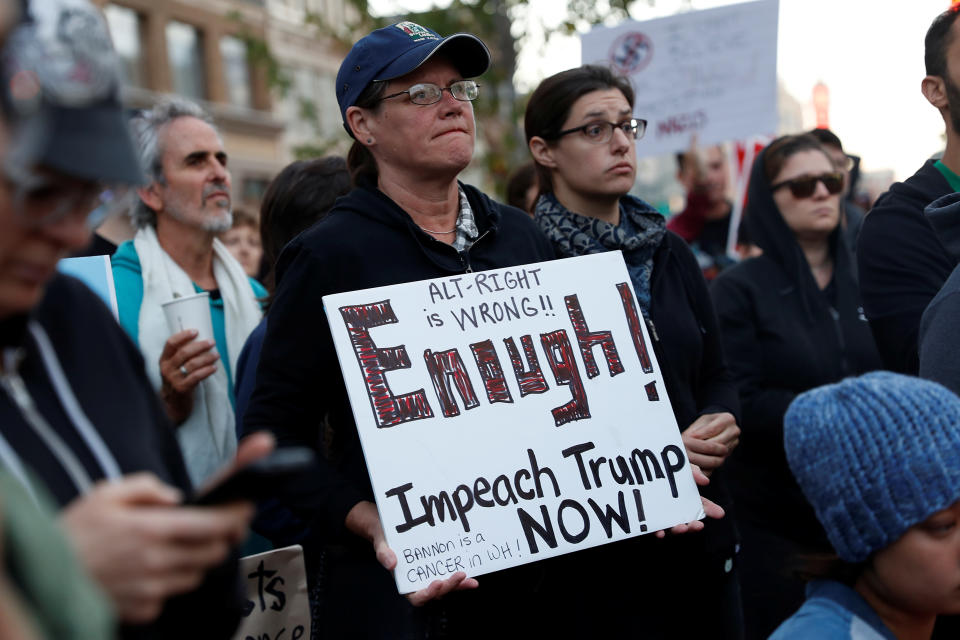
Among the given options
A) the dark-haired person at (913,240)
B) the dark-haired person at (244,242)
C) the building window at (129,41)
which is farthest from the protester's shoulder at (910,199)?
the building window at (129,41)

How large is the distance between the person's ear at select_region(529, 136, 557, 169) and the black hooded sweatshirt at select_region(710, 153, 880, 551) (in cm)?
123

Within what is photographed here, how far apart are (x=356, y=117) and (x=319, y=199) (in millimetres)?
806

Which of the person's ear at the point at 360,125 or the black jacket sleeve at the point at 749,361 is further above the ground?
the person's ear at the point at 360,125

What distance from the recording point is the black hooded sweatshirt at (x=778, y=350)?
413 centimetres

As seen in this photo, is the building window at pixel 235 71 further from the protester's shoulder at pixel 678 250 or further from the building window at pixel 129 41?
the protester's shoulder at pixel 678 250

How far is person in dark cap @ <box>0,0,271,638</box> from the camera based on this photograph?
4.05 ft

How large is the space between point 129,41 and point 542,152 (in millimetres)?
24911

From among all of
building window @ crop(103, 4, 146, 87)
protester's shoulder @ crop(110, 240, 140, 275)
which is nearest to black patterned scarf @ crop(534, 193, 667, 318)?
protester's shoulder @ crop(110, 240, 140, 275)

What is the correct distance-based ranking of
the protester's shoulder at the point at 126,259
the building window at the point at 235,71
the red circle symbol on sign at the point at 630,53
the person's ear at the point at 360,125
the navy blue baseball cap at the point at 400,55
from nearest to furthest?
the navy blue baseball cap at the point at 400,55 < the person's ear at the point at 360,125 < the protester's shoulder at the point at 126,259 < the red circle symbol on sign at the point at 630,53 < the building window at the point at 235,71

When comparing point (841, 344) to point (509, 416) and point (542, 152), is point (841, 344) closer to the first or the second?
point (542, 152)

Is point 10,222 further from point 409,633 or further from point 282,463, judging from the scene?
point 409,633

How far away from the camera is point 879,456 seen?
2.04 metres

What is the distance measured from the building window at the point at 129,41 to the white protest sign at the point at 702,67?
21.1m

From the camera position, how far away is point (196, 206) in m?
4.05
